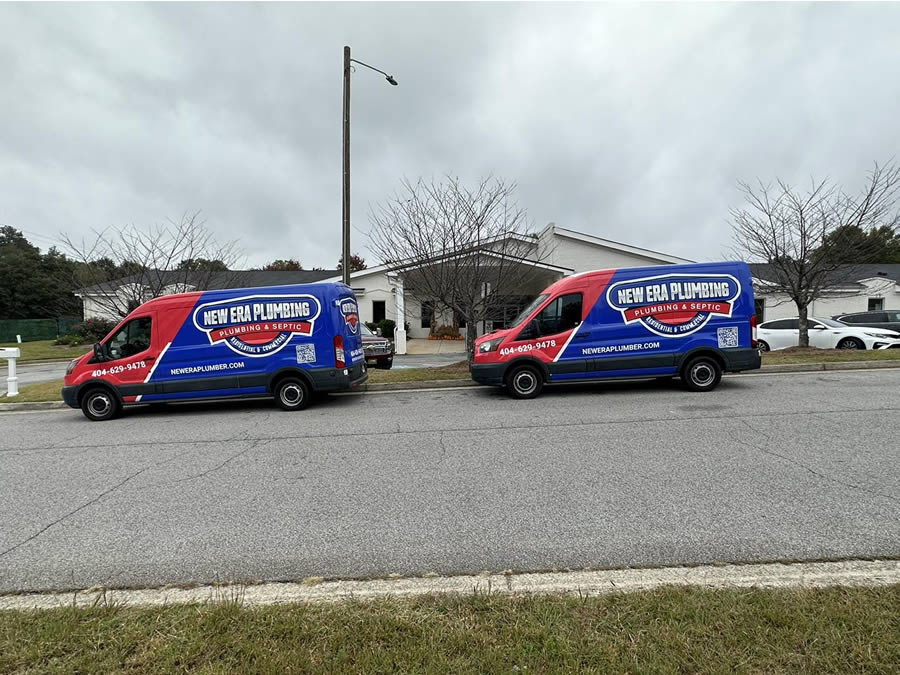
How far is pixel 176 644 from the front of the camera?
222 cm

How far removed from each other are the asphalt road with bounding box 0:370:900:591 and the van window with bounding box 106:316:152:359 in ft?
5.10

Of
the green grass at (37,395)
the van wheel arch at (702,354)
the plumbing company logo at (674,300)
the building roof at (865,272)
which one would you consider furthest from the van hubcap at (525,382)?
the building roof at (865,272)

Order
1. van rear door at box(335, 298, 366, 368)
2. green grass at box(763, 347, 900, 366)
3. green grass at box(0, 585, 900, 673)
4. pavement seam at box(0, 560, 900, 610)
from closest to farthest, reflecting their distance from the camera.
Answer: green grass at box(0, 585, 900, 673), pavement seam at box(0, 560, 900, 610), van rear door at box(335, 298, 366, 368), green grass at box(763, 347, 900, 366)

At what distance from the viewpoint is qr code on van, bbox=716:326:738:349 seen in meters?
8.51

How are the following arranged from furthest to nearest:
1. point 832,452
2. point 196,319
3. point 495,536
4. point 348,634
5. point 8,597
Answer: point 196,319
point 832,452
point 495,536
point 8,597
point 348,634

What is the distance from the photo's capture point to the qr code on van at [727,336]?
27.9 ft

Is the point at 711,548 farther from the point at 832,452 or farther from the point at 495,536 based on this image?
the point at 832,452

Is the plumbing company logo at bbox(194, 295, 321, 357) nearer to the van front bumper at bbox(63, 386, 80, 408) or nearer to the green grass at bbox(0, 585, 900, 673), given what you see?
the van front bumper at bbox(63, 386, 80, 408)

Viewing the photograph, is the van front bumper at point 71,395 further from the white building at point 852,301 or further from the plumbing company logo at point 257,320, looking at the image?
the white building at point 852,301

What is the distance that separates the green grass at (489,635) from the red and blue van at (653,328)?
6215mm

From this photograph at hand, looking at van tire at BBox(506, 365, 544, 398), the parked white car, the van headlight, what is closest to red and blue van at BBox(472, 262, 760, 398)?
van tire at BBox(506, 365, 544, 398)

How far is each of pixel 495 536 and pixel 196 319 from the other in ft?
23.9

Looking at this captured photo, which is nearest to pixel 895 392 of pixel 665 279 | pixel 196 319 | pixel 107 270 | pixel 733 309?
pixel 733 309

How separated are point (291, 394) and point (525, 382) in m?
4.45
